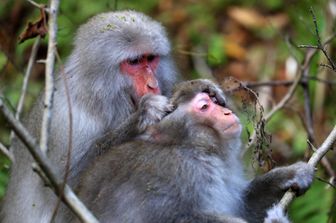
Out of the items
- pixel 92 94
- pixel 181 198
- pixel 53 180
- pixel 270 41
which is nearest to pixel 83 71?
pixel 92 94

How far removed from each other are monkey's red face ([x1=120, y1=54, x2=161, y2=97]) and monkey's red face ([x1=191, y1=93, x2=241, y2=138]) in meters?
0.55

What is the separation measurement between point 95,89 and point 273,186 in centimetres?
142

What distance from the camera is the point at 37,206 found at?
5.64m

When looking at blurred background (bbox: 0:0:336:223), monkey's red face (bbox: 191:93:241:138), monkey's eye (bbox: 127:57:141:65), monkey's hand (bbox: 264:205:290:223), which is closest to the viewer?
monkey's hand (bbox: 264:205:290:223)

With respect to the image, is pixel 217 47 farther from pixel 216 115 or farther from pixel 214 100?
pixel 216 115

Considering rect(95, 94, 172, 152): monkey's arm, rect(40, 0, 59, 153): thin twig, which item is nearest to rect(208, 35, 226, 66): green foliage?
rect(95, 94, 172, 152): monkey's arm

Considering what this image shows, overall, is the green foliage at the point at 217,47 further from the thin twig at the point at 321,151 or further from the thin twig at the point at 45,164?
the thin twig at the point at 45,164

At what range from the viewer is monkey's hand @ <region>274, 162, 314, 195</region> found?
202 inches

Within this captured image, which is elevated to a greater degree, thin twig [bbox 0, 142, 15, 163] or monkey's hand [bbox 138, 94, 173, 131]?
monkey's hand [bbox 138, 94, 173, 131]

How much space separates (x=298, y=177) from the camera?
5164mm

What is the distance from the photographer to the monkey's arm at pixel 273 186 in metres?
5.16

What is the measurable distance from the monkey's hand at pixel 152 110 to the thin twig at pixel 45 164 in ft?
4.73

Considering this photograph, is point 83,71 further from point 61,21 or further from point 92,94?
point 61,21

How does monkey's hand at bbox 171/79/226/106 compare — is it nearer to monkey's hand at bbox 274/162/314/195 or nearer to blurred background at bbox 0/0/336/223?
monkey's hand at bbox 274/162/314/195
